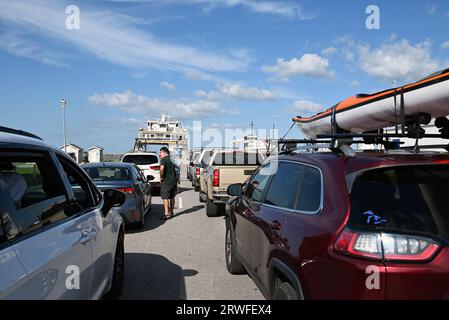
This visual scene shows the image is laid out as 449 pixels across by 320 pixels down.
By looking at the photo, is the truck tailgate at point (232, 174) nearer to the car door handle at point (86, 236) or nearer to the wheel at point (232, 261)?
the wheel at point (232, 261)

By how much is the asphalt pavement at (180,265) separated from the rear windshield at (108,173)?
123cm

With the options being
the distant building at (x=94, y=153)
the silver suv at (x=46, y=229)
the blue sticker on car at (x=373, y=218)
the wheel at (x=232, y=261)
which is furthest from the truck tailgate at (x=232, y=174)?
the distant building at (x=94, y=153)

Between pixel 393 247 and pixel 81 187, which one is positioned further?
pixel 81 187

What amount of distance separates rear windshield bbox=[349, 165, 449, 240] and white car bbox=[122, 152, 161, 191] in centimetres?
1440

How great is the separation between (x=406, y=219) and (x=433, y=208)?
202 mm

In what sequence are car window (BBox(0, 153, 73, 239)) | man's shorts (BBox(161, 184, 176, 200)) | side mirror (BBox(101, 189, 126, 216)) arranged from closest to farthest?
car window (BBox(0, 153, 73, 239))
side mirror (BBox(101, 189, 126, 216))
man's shorts (BBox(161, 184, 176, 200))

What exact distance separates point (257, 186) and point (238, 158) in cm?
669

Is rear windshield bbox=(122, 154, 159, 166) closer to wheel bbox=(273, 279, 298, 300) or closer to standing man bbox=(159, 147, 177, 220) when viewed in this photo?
standing man bbox=(159, 147, 177, 220)

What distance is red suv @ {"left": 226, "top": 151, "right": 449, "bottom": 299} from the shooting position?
90.4 inches

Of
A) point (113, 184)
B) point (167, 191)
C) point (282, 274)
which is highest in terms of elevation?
point (113, 184)

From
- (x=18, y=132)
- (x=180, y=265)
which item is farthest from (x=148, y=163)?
(x=18, y=132)

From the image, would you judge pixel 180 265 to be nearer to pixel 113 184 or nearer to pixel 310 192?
pixel 113 184

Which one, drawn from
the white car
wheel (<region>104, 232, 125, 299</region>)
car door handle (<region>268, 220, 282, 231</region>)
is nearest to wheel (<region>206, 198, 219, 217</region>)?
wheel (<region>104, 232, 125, 299</region>)

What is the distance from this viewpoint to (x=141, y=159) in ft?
56.6
